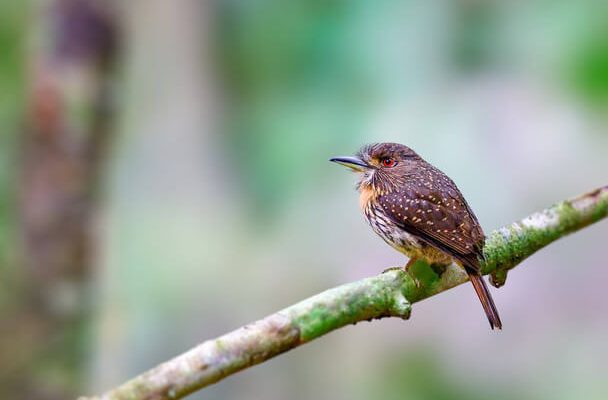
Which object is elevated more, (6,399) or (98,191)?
(98,191)

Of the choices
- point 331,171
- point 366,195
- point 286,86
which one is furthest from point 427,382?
point 366,195

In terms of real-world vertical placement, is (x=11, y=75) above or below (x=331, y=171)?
above

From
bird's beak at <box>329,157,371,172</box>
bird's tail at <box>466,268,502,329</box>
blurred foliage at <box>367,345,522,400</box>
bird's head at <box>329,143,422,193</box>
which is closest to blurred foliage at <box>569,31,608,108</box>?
blurred foliage at <box>367,345,522,400</box>

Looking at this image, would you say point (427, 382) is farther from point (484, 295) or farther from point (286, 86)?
point (484, 295)

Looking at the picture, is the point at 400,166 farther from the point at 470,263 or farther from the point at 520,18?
the point at 520,18

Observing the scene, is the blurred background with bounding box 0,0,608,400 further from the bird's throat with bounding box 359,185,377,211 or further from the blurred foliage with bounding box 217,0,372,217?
the bird's throat with bounding box 359,185,377,211

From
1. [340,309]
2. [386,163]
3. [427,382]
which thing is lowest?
[427,382]

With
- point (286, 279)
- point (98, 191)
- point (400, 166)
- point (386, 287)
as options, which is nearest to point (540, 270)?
point (286, 279)

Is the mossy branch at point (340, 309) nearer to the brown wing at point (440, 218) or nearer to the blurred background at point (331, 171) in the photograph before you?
the brown wing at point (440, 218)
